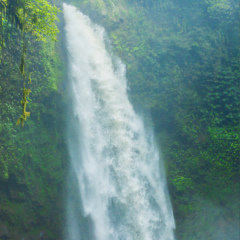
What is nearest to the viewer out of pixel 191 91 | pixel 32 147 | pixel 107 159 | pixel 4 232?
pixel 4 232

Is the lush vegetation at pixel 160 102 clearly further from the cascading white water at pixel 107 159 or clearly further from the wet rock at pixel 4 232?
the cascading white water at pixel 107 159

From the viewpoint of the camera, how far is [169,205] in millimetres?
11609

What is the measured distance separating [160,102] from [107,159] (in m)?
4.94

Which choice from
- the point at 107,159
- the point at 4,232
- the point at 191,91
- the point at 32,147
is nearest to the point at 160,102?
the point at 191,91

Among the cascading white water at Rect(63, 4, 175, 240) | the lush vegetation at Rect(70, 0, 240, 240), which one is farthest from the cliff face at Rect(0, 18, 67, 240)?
the lush vegetation at Rect(70, 0, 240, 240)

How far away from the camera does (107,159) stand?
35.1 feet

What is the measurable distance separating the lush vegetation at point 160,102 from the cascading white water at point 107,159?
802 millimetres

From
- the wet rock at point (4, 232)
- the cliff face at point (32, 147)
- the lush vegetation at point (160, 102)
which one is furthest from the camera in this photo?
the lush vegetation at point (160, 102)

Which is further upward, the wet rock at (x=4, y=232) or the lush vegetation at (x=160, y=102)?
the lush vegetation at (x=160, y=102)

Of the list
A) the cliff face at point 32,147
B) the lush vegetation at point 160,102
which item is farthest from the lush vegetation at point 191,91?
the cliff face at point 32,147

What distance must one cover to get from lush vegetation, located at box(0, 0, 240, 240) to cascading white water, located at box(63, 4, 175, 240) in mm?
802

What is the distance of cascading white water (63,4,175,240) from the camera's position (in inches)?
393

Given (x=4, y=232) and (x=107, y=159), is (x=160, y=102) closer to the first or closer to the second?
(x=107, y=159)

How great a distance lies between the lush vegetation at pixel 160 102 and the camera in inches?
325
